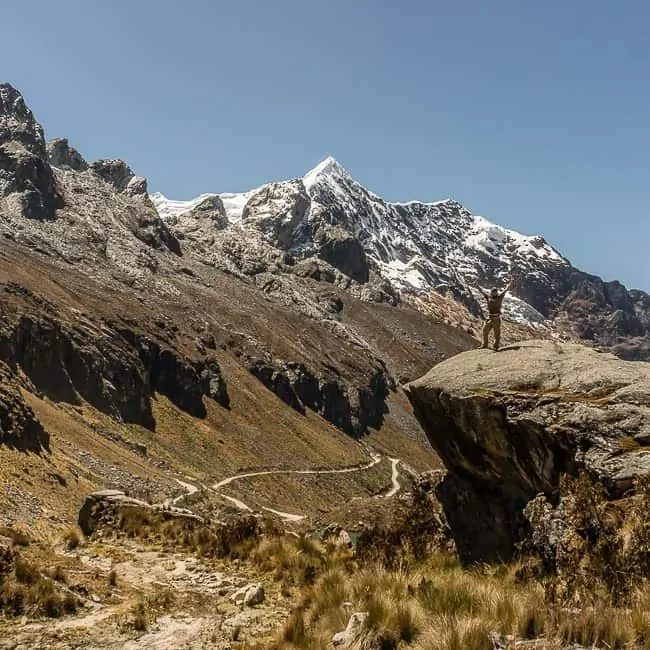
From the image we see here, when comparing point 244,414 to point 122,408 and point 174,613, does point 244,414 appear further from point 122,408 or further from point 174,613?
point 174,613

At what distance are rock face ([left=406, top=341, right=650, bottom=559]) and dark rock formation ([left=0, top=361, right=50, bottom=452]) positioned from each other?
32590 millimetres

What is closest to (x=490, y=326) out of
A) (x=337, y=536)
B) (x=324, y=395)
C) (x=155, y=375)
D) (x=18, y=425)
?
(x=337, y=536)

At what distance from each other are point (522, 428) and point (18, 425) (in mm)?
37824

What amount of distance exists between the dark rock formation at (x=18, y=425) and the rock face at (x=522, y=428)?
107ft

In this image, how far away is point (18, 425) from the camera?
41625 mm

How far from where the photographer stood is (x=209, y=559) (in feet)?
54.7

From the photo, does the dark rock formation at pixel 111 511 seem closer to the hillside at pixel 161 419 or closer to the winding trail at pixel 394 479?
the hillside at pixel 161 419

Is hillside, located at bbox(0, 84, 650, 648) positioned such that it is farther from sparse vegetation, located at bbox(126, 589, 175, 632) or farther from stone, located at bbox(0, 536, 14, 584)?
sparse vegetation, located at bbox(126, 589, 175, 632)

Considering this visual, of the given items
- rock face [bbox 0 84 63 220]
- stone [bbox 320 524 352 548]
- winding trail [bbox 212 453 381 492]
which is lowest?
winding trail [bbox 212 453 381 492]

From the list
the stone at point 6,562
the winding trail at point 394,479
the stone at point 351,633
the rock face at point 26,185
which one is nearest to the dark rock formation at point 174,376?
the winding trail at point 394,479

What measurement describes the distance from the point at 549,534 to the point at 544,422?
7.97 ft

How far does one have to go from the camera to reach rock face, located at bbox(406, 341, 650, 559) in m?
12.4

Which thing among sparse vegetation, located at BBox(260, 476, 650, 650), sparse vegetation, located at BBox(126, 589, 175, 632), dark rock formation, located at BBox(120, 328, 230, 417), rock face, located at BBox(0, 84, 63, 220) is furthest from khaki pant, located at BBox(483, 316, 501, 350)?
rock face, located at BBox(0, 84, 63, 220)

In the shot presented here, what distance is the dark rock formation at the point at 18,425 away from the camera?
132 feet
